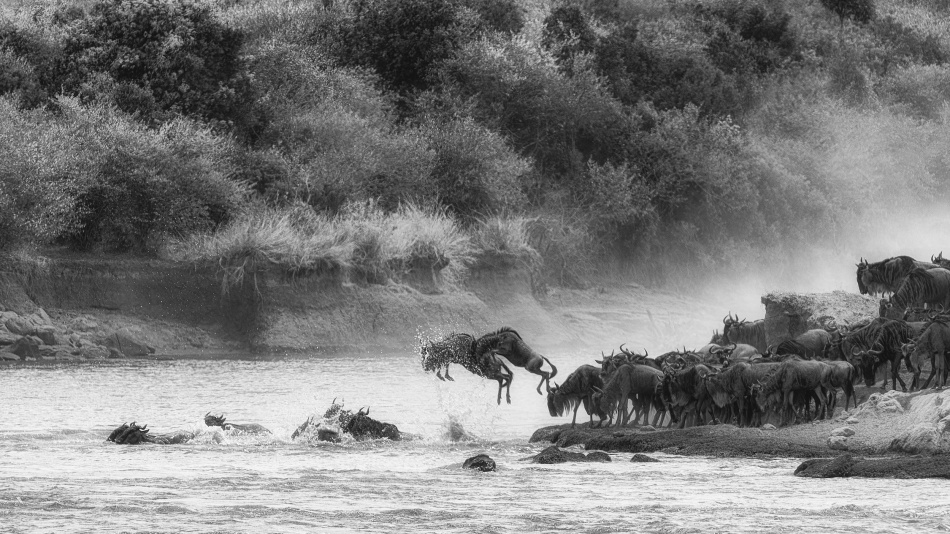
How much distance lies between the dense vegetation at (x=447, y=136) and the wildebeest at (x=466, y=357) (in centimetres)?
2125

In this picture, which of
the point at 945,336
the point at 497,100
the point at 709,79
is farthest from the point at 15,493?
the point at 709,79

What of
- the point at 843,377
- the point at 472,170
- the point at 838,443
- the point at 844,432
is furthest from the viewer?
the point at 472,170

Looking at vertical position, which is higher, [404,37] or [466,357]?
[404,37]

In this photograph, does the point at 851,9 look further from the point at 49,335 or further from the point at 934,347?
the point at 934,347

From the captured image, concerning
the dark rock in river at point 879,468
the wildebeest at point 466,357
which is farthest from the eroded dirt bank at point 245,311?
the dark rock in river at point 879,468

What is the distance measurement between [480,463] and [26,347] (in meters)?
22.7

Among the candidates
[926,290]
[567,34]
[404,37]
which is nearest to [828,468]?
[926,290]

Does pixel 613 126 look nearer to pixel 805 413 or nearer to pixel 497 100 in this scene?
pixel 497 100

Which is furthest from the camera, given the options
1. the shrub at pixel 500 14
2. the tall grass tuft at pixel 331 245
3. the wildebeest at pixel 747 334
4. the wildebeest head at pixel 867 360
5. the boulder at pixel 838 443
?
the shrub at pixel 500 14

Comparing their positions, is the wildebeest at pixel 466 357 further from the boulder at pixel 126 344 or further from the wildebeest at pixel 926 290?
the boulder at pixel 126 344

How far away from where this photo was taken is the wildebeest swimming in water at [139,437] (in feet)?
73.3

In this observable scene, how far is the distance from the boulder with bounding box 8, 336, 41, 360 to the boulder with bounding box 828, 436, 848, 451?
24404mm

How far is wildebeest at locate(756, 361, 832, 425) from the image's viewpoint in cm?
2102

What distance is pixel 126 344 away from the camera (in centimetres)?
4134
